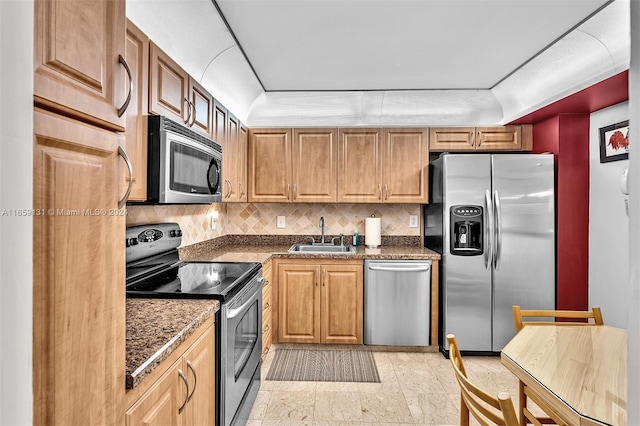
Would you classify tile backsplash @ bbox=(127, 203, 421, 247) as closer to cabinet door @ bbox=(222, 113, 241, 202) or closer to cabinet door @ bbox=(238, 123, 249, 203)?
cabinet door @ bbox=(238, 123, 249, 203)

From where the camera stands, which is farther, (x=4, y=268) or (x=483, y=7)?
(x=483, y=7)

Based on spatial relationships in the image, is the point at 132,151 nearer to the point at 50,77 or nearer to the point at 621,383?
the point at 50,77

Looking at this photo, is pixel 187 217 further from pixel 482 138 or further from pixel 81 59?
pixel 482 138

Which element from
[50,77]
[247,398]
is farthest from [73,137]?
[247,398]

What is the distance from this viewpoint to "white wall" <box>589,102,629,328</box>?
2.95m

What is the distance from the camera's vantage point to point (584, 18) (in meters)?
2.38

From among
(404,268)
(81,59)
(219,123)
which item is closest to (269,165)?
(219,123)

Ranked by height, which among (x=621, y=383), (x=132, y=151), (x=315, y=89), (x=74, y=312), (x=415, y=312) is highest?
(x=315, y=89)

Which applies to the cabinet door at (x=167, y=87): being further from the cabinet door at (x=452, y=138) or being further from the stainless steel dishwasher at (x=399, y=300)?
the cabinet door at (x=452, y=138)

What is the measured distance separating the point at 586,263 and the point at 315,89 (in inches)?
110

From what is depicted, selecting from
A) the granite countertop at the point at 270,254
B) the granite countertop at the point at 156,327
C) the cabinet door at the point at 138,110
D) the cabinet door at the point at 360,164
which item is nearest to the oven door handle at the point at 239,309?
the granite countertop at the point at 156,327

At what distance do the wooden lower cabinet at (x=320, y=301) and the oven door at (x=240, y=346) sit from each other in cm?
91

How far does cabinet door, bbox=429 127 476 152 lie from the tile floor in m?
1.92

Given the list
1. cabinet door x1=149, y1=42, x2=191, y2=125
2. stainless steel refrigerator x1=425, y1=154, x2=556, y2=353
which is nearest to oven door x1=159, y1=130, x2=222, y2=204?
cabinet door x1=149, y1=42, x2=191, y2=125
